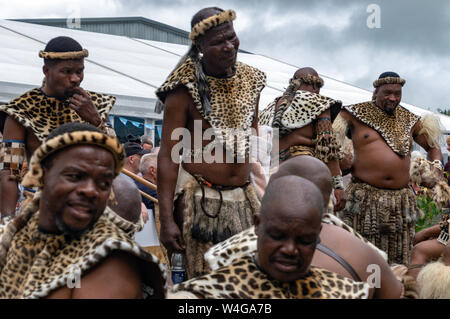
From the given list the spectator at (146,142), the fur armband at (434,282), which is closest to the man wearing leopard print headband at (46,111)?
the fur armband at (434,282)

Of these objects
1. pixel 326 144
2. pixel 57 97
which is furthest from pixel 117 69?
pixel 57 97

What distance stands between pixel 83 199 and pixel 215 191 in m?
1.64

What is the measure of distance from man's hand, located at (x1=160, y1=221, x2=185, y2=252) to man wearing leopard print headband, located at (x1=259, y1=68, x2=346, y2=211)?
1753 mm

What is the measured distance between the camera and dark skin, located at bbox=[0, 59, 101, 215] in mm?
3920

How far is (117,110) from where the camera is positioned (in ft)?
30.8

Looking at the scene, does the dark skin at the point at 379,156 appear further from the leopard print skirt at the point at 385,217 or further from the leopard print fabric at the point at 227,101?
the leopard print fabric at the point at 227,101

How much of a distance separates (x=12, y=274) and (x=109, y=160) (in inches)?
22.9

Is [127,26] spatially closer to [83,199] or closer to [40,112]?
[40,112]

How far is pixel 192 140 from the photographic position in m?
3.95

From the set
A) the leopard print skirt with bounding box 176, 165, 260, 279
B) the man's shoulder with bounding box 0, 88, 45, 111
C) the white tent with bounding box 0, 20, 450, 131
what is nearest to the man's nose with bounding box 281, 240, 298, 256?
the leopard print skirt with bounding box 176, 165, 260, 279

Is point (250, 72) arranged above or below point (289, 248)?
above

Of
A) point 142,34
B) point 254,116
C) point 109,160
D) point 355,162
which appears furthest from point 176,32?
point 109,160

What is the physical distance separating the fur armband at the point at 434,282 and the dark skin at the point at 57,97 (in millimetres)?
2160

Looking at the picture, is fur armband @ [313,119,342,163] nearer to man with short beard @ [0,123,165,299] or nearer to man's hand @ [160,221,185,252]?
man's hand @ [160,221,185,252]
